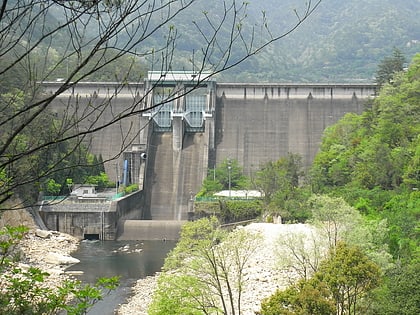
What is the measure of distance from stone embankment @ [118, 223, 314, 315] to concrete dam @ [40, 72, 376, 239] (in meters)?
11.9

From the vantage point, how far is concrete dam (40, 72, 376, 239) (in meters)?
Result: 36.5

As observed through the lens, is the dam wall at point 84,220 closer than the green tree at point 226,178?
Yes

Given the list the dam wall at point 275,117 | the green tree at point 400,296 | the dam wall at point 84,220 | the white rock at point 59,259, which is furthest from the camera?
the dam wall at point 275,117

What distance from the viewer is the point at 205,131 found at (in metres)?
38.8

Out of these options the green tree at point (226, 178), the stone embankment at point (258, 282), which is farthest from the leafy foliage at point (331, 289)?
the green tree at point (226, 178)

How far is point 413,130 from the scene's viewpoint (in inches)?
1204

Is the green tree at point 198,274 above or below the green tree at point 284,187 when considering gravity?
below

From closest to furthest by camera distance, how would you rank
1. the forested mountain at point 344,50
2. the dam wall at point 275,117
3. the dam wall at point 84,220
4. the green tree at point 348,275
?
1. the green tree at point 348,275
2. the dam wall at point 84,220
3. the dam wall at point 275,117
4. the forested mountain at point 344,50

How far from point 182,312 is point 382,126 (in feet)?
68.6

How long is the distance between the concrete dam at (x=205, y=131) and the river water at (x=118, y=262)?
5419mm

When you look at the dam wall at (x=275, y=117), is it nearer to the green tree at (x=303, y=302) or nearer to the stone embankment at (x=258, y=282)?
the stone embankment at (x=258, y=282)

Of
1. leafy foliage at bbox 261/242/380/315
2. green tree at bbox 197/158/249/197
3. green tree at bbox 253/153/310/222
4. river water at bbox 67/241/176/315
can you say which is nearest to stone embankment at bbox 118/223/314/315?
river water at bbox 67/241/176/315

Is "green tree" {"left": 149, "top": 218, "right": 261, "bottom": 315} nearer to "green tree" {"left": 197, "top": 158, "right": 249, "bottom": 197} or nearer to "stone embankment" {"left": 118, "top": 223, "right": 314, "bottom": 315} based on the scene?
"stone embankment" {"left": 118, "top": 223, "right": 314, "bottom": 315}

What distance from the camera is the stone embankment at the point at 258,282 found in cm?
1880
